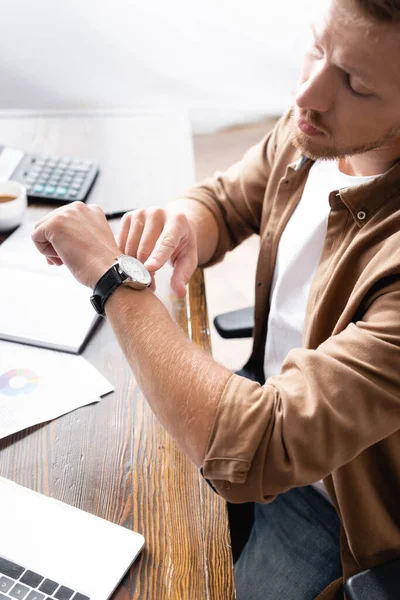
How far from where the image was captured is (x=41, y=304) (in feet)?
3.30

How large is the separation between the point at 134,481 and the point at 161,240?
14.6 inches

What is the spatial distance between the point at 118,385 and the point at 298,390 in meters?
0.29

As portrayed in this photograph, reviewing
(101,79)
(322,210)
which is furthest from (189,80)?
(322,210)

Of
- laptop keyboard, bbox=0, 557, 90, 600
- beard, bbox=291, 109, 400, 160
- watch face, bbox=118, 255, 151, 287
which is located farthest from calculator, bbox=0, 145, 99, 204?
laptop keyboard, bbox=0, 557, 90, 600

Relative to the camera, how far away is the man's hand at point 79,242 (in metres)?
0.87

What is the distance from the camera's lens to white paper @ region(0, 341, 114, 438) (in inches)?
32.8

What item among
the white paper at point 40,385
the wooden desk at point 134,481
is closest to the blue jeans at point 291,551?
the wooden desk at point 134,481

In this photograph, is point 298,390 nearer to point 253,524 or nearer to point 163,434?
point 163,434

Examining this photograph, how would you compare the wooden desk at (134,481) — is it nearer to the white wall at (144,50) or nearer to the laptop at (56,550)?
the laptop at (56,550)

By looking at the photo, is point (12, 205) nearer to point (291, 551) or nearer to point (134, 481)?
point (134, 481)

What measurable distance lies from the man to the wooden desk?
63 mm

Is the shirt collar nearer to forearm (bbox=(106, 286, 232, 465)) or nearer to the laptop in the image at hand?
forearm (bbox=(106, 286, 232, 465))

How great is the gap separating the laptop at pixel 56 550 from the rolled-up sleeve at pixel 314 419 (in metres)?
0.14

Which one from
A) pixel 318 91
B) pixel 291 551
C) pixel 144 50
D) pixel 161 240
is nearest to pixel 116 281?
pixel 161 240
